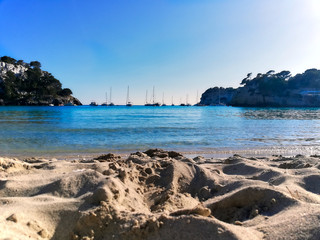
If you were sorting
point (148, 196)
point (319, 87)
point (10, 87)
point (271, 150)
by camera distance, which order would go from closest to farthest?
1. point (148, 196)
2. point (271, 150)
3. point (10, 87)
4. point (319, 87)

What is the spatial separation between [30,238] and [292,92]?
111568 mm

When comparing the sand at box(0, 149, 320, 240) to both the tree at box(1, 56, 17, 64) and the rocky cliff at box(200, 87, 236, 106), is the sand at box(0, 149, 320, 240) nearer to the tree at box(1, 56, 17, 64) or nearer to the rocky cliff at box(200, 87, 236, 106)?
the tree at box(1, 56, 17, 64)

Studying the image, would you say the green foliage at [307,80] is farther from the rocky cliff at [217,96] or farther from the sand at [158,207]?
the sand at [158,207]

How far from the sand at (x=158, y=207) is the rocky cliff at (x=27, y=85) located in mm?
93359

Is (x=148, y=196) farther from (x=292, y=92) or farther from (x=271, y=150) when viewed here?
(x=292, y=92)

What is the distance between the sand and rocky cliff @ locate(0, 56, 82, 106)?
306 ft

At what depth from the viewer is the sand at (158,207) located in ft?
5.80

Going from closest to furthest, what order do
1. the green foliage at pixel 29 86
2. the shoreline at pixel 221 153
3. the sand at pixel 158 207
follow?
the sand at pixel 158 207, the shoreline at pixel 221 153, the green foliage at pixel 29 86

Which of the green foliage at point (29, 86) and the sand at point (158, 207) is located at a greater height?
the green foliage at point (29, 86)

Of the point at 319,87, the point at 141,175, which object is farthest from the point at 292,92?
the point at 141,175

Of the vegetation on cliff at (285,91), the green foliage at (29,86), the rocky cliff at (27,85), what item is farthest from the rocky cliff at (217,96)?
the green foliage at (29,86)

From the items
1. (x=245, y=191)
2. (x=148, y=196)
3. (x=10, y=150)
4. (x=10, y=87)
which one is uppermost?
(x=10, y=87)

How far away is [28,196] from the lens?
8.99ft

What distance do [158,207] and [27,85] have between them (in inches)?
4025
